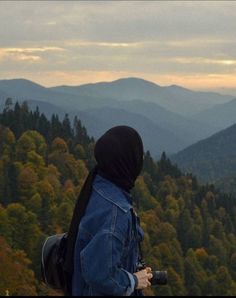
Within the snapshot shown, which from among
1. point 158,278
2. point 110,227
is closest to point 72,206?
point 158,278

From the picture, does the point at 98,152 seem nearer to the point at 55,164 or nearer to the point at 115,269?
the point at 115,269

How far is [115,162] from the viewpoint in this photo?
479 centimetres

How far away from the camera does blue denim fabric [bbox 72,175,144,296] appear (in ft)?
14.8

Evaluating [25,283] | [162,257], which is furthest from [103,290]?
[162,257]

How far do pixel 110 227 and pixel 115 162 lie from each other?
0.53 metres

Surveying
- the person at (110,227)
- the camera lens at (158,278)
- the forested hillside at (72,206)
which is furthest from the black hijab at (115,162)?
the forested hillside at (72,206)

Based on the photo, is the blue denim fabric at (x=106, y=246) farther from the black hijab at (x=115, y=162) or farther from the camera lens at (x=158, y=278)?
the camera lens at (x=158, y=278)

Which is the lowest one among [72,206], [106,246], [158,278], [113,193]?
[72,206]

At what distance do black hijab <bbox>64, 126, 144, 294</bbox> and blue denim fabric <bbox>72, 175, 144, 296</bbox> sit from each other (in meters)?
0.05

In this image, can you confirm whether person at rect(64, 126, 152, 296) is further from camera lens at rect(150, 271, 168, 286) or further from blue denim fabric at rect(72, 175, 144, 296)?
camera lens at rect(150, 271, 168, 286)

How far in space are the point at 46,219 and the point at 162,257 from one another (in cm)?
2143

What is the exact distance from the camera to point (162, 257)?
3935 inches

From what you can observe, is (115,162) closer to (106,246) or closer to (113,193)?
(113,193)

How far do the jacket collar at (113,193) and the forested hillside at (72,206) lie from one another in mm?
60027
